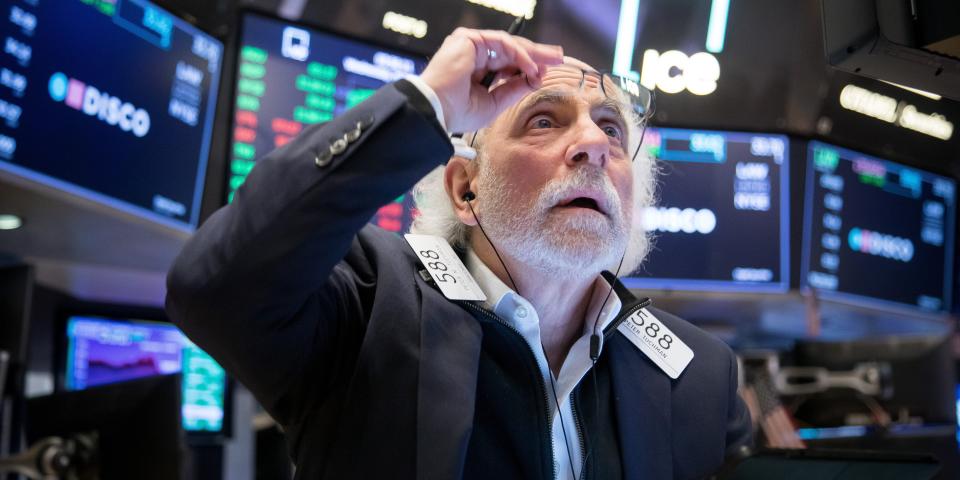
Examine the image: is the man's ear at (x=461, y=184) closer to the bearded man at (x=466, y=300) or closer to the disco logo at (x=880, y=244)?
the bearded man at (x=466, y=300)

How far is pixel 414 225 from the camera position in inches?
79.0

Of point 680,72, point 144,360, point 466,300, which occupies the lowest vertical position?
point 144,360

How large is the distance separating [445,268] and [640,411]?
37 centimetres

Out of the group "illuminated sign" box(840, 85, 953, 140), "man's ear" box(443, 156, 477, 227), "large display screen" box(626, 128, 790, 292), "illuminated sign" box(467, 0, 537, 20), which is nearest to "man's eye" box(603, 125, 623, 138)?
"man's ear" box(443, 156, 477, 227)

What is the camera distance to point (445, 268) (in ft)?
5.21

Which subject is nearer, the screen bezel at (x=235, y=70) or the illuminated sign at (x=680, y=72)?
the screen bezel at (x=235, y=70)

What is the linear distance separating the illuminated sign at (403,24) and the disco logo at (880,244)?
1907 millimetres

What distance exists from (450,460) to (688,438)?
44cm

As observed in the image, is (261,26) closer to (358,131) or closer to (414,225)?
(414,225)

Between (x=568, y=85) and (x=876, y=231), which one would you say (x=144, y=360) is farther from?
(x=876, y=231)

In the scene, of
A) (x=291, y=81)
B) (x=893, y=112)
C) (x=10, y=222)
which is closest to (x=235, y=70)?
(x=291, y=81)

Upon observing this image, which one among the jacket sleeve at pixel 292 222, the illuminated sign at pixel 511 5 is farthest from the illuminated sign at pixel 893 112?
the jacket sleeve at pixel 292 222

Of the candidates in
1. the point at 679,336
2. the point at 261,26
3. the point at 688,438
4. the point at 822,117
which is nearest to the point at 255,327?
the point at 688,438

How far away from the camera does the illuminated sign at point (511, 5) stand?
3.40m
